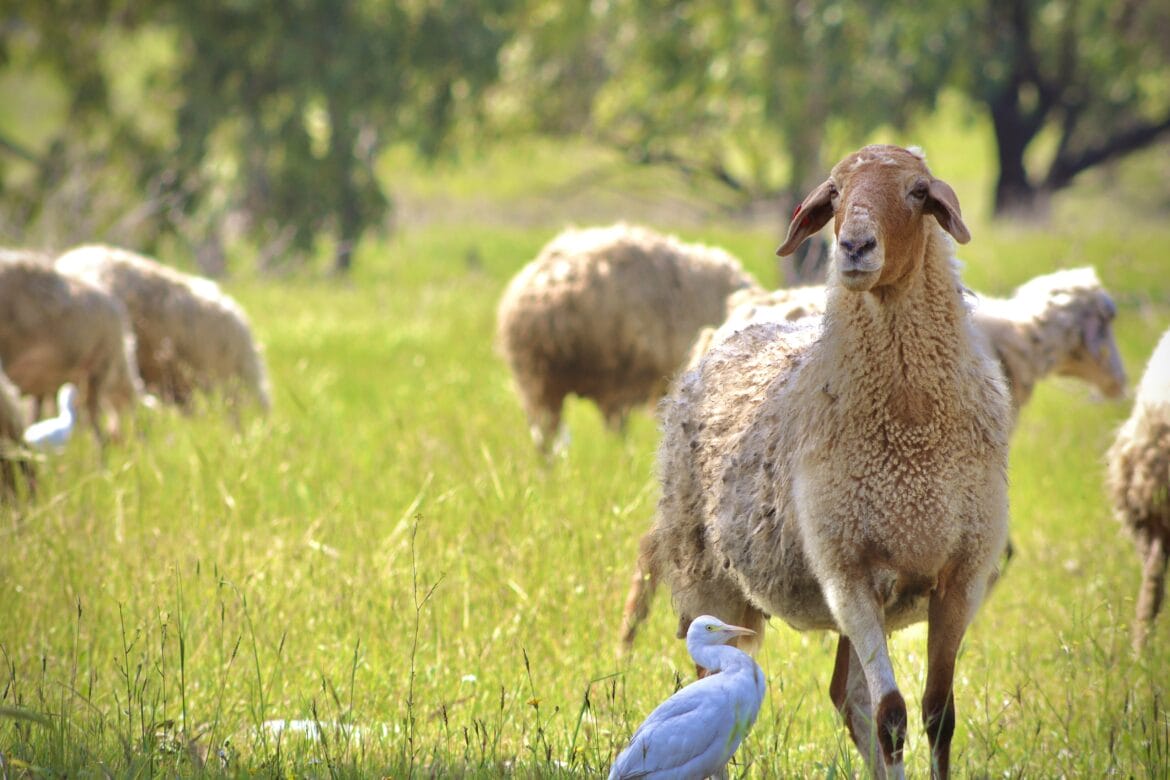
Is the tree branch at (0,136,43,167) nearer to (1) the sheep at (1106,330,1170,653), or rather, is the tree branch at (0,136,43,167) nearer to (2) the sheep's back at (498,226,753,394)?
(2) the sheep's back at (498,226,753,394)

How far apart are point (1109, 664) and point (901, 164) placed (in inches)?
88.7

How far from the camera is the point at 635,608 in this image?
5.56 meters

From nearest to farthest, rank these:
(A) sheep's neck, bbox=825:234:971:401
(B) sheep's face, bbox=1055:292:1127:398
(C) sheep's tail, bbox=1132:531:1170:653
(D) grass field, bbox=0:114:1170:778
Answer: (A) sheep's neck, bbox=825:234:971:401
(D) grass field, bbox=0:114:1170:778
(C) sheep's tail, bbox=1132:531:1170:653
(B) sheep's face, bbox=1055:292:1127:398

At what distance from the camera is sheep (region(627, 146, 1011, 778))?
3.82 meters

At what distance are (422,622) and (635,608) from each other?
826 mm

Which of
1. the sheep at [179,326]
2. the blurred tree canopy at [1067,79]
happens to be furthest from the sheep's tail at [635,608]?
the blurred tree canopy at [1067,79]

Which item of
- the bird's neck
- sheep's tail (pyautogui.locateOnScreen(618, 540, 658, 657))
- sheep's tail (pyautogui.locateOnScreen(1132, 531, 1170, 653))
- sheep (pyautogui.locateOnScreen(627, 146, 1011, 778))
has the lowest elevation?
sheep's tail (pyautogui.locateOnScreen(1132, 531, 1170, 653))

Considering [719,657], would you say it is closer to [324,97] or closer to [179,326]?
[179,326]

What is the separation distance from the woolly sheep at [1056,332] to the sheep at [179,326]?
462 cm

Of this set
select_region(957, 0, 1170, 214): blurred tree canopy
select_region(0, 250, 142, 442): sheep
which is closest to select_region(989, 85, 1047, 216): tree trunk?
select_region(957, 0, 1170, 214): blurred tree canopy

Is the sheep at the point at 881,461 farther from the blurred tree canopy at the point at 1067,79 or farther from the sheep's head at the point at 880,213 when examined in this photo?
the blurred tree canopy at the point at 1067,79

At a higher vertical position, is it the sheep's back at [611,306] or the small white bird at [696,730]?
the sheep's back at [611,306]

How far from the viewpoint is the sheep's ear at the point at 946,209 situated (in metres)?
3.82

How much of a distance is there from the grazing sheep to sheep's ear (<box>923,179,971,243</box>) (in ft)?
13.7
